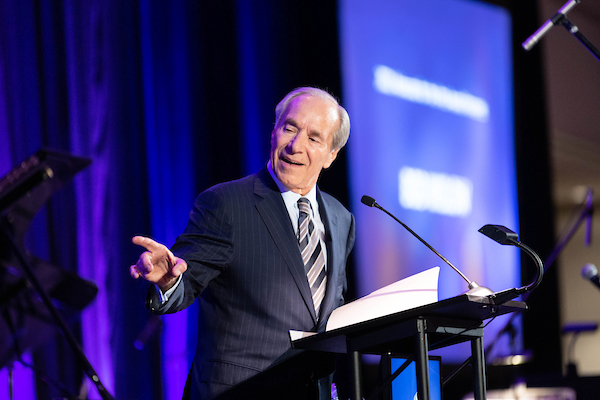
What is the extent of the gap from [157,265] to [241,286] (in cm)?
38

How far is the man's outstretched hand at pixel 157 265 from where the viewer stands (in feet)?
5.00

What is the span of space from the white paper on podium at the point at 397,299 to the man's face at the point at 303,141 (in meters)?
0.59

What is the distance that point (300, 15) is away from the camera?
4328 mm

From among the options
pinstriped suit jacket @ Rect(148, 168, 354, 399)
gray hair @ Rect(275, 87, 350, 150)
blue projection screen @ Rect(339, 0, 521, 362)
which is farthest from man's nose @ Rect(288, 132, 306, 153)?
blue projection screen @ Rect(339, 0, 521, 362)

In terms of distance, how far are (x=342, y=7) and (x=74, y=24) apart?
1.77 meters

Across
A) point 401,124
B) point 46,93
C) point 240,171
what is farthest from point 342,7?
point 46,93

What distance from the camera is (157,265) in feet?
5.17

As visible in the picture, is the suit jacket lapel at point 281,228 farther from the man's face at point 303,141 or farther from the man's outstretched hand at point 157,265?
the man's outstretched hand at point 157,265

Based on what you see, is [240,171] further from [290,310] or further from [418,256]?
[290,310]

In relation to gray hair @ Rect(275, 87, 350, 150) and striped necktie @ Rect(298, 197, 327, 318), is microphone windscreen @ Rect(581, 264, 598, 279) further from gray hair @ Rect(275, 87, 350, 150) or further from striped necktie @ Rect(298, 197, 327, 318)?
striped necktie @ Rect(298, 197, 327, 318)

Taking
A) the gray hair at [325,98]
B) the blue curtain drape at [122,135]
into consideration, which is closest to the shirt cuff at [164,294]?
the gray hair at [325,98]

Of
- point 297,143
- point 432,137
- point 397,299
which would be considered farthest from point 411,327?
point 432,137

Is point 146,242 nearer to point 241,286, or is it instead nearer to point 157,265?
point 157,265

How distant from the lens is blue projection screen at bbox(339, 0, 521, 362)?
4230mm
